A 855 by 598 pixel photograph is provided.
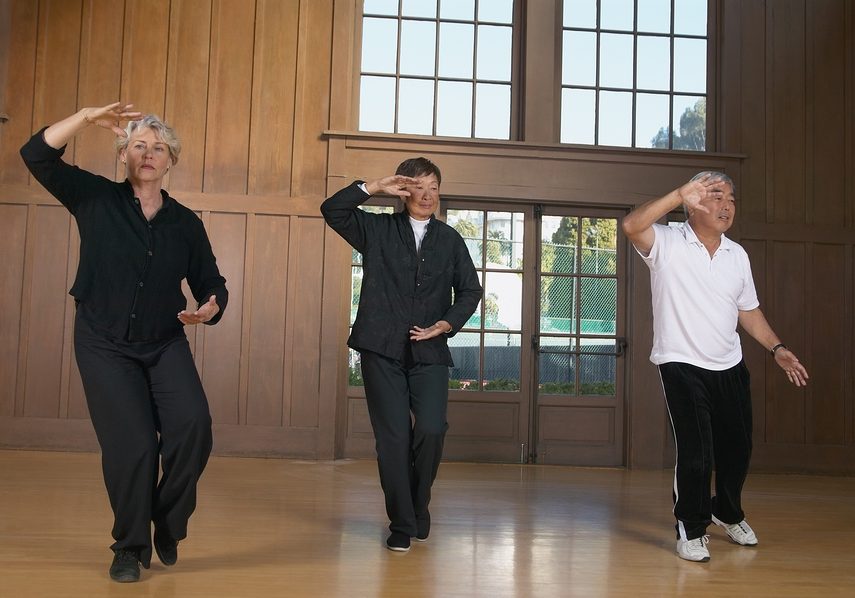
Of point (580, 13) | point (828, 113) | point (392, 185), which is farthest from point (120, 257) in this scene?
point (828, 113)

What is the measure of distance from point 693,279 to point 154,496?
7.14 feet

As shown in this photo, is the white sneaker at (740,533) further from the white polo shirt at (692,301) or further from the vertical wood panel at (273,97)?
the vertical wood panel at (273,97)

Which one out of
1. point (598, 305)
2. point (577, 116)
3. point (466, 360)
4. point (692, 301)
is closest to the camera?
point (692, 301)

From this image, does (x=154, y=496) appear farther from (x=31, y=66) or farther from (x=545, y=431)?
(x=31, y=66)

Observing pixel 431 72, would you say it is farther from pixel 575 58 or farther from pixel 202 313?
pixel 202 313

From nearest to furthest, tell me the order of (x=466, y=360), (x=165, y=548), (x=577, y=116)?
1. (x=165, y=548)
2. (x=466, y=360)
3. (x=577, y=116)

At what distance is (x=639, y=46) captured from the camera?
7012 mm

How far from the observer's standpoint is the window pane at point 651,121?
6.99 meters

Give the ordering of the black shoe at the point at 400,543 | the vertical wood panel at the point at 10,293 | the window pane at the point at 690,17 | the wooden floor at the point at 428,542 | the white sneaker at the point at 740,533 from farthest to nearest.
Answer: the window pane at the point at 690,17 < the vertical wood panel at the point at 10,293 < the white sneaker at the point at 740,533 < the black shoe at the point at 400,543 < the wooden floor at the point at 428,542

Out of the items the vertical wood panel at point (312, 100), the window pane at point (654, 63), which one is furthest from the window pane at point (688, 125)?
the vertical wood panel at point (312, 100)

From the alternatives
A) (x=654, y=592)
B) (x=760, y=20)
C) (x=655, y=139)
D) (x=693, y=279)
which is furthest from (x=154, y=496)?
A: (x=760, y=20)

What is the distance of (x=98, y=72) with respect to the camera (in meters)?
6.49

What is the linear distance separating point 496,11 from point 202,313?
4.91 m

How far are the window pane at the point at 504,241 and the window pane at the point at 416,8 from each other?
165cm
